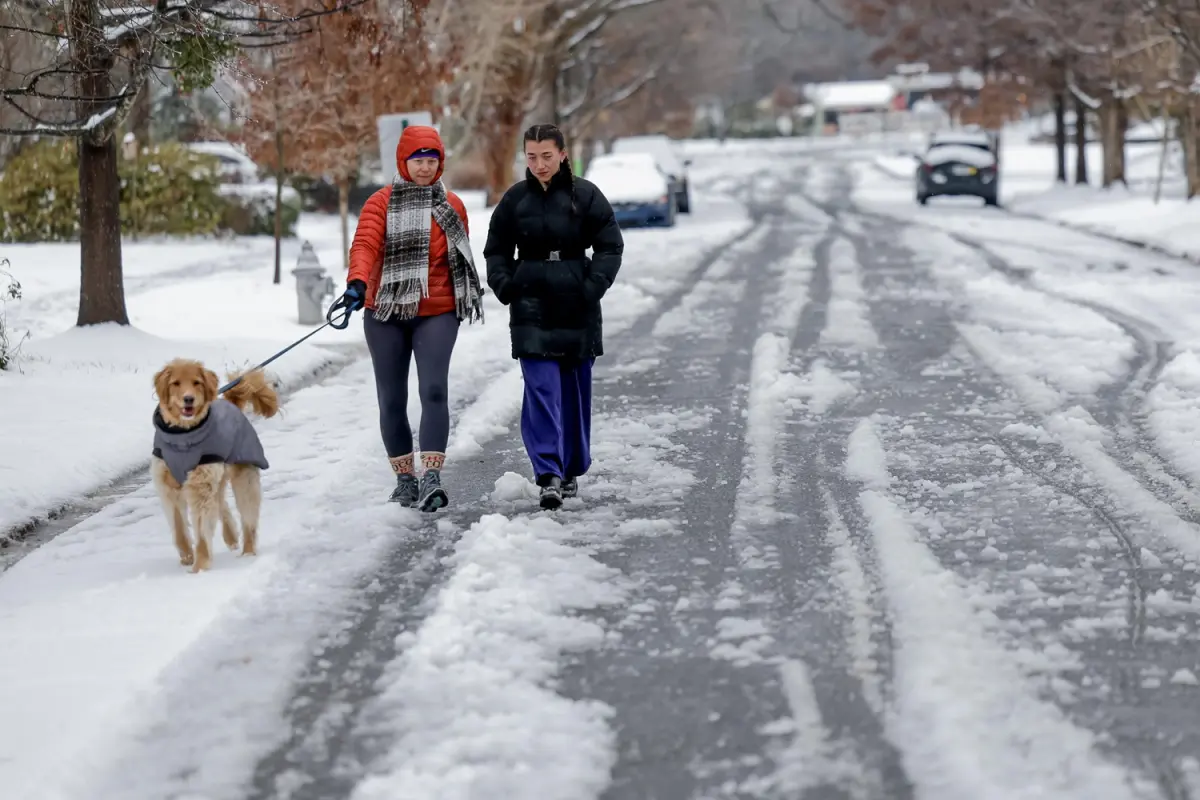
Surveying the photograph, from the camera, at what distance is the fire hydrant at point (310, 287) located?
16.9 metres

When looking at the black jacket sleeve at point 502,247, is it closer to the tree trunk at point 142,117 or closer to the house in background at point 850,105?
the tree trunk at point 142,117

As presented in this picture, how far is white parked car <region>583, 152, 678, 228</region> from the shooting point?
3331 centimetres

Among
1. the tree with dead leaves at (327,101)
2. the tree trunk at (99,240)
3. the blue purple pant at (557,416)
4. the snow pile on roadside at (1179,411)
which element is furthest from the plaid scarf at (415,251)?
the tree with dead leaves at (327,101)

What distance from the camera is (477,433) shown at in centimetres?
1023

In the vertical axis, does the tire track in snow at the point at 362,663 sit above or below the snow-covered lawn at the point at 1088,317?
below

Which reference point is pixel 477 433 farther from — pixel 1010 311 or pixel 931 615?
pixel 1010 311

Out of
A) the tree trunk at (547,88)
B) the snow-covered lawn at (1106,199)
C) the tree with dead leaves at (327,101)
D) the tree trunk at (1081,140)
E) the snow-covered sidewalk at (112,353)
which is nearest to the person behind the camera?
the snow-covered sidewalk at (112,353)

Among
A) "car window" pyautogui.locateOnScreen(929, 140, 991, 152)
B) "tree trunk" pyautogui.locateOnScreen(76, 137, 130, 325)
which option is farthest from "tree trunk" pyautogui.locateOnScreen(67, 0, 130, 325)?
"car window" pyautogui.locateOnScreen(929, 140, 991, 152)

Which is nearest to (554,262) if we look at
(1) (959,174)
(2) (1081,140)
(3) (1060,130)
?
(1) (959,174)

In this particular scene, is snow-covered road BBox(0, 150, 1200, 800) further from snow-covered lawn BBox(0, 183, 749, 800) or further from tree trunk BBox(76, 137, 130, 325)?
tree trunk BBox(76, 137, 130, 325)

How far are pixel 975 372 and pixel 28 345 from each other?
8251mm

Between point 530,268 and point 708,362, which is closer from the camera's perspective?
point 530,268

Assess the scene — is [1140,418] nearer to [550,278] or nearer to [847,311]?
[550,278]

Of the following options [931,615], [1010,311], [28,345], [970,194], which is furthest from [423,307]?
[970,194]
